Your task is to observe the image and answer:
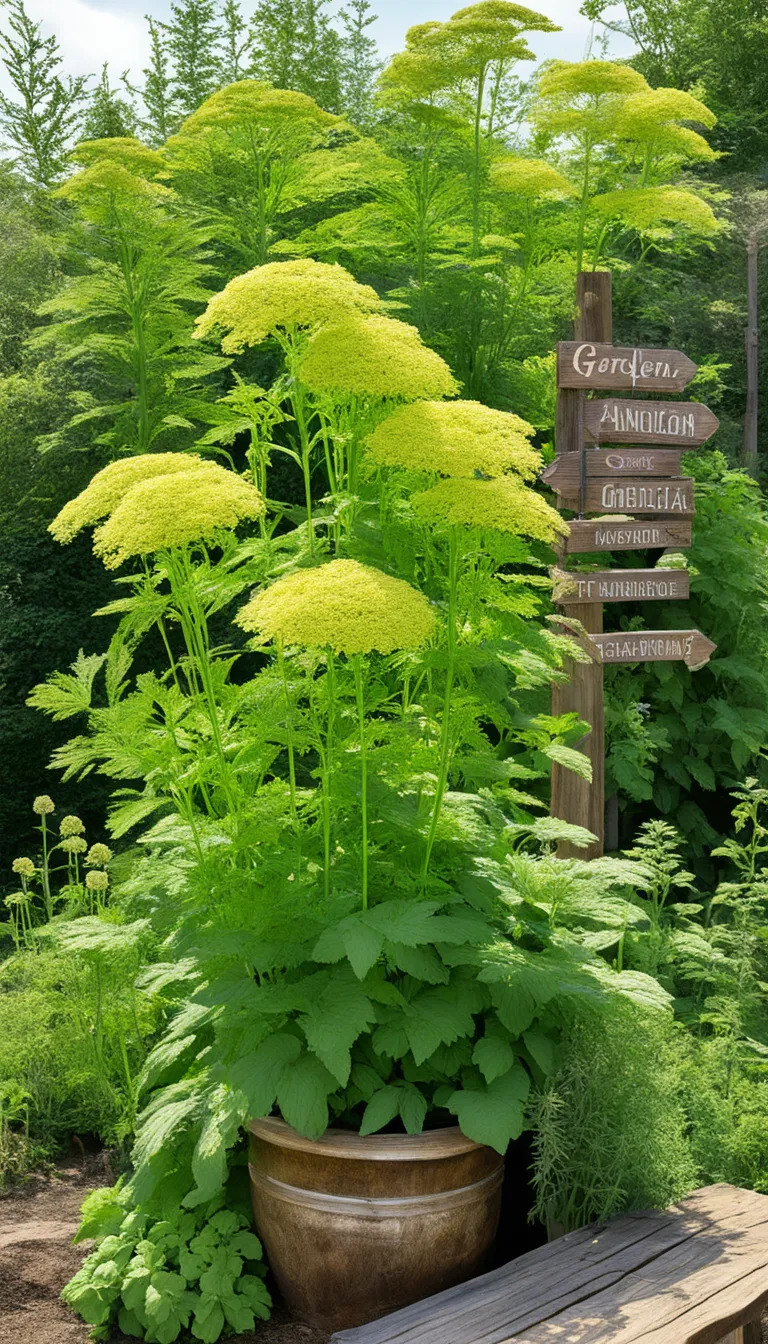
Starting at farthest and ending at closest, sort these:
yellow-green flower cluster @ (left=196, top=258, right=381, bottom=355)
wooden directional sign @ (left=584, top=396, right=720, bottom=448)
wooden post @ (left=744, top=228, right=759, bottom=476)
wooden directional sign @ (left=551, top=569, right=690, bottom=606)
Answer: wooden post @ (left=744, top=228, right=759, bottom=476)
wooden directional sign @ (left=584, top=396, right=720, bottom=448)
wooden directional sign @ (left=551, top=569, right=690, bottom=606)
yellow-green flower cluster @ (left=196, top=258, right=381, bottom=355)

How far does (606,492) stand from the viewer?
4.46m

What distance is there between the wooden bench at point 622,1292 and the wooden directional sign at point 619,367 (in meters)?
2.73

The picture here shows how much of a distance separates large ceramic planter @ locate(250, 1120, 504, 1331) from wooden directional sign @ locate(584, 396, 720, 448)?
2565 millimetres

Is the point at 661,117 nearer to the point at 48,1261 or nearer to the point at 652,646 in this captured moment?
the point at 652,646

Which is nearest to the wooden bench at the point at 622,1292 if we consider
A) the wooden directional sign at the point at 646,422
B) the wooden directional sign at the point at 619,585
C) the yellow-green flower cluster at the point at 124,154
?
the wooden directional sign at the point at 619,585

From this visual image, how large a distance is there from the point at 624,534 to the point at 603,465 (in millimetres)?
256

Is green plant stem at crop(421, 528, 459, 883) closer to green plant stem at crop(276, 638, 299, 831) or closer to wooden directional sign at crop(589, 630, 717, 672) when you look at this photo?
green plant stem at crop(276, 638, 299, 831)

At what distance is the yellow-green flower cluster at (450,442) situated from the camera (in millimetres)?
2795

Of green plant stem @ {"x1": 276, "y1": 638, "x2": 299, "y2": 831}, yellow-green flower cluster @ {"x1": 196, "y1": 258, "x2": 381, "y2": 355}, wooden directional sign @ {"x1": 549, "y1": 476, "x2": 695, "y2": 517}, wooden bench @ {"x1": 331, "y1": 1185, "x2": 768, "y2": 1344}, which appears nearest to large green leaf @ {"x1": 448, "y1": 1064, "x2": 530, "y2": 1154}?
wooden bench @ {"x1": 331, "y1": 1185, "x2": 768, "y2": 1344}

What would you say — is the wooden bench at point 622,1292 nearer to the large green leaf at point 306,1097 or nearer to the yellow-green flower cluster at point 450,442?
the large green leaf at point 306,1097

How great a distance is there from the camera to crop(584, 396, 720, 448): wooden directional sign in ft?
14.7

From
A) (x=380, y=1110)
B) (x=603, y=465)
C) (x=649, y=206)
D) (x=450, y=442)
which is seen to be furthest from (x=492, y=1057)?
(x=649, y=206)

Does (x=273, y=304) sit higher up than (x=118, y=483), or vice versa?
(x=273, y=304)

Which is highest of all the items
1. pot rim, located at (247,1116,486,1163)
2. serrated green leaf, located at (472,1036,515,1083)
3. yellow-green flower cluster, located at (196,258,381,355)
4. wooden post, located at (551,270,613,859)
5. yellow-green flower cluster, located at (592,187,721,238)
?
yellow-green flower cluster, located at (592,187,721,238)
